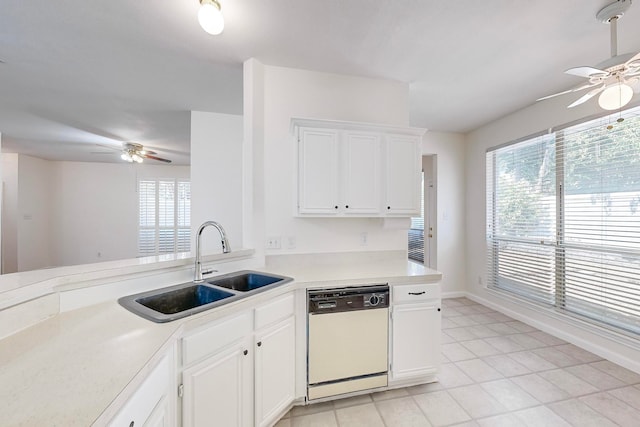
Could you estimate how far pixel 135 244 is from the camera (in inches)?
271

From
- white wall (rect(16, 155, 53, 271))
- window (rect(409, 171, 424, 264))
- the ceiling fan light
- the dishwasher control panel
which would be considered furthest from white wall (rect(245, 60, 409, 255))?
white wall (rect(16, 155, 53, 271))

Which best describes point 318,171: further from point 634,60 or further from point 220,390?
point 634,60

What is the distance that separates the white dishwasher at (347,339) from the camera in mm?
1863

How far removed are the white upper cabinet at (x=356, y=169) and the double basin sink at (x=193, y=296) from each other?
686 mm

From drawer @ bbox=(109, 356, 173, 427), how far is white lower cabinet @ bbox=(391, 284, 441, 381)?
1.52m

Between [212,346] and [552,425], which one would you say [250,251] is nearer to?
[212,346]

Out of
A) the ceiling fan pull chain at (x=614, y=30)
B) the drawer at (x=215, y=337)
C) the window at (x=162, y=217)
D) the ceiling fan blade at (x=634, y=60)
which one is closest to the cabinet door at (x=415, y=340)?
the drawer at (x=215, y=337)

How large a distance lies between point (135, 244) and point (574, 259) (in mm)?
8597

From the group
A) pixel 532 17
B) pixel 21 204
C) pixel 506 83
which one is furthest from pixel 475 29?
pixel 21 204

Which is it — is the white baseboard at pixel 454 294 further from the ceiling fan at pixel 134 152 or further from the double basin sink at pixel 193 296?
the ceiling fan at pixel 134 152

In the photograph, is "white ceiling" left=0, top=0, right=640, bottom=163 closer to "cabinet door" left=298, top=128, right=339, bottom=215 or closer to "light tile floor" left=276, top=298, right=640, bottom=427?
"cabinet door" left=298, top=128, right=339, bottom=215

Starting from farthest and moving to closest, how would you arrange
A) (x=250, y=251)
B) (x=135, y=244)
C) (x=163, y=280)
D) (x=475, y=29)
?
(x=135, y=244) → (x=250, y=251) → (x=475, y=29) → (x=163, y=280)

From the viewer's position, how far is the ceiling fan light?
1.69 meters

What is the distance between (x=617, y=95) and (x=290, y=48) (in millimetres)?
2311
